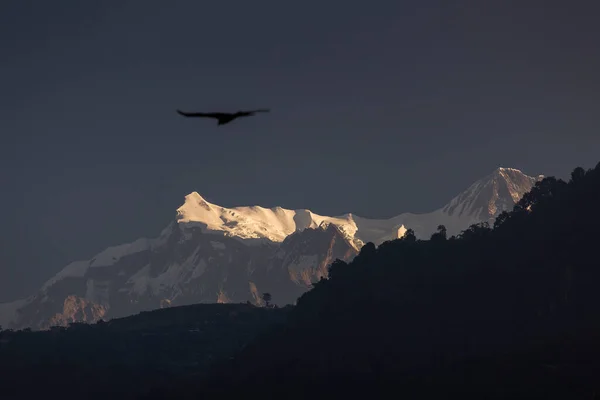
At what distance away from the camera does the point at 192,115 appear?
111062 millimetres

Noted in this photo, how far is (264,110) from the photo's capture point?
114m

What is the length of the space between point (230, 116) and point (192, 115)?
3.96 m

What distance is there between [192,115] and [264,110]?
7.37 meters

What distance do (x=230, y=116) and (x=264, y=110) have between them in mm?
3470

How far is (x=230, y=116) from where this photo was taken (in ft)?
370
